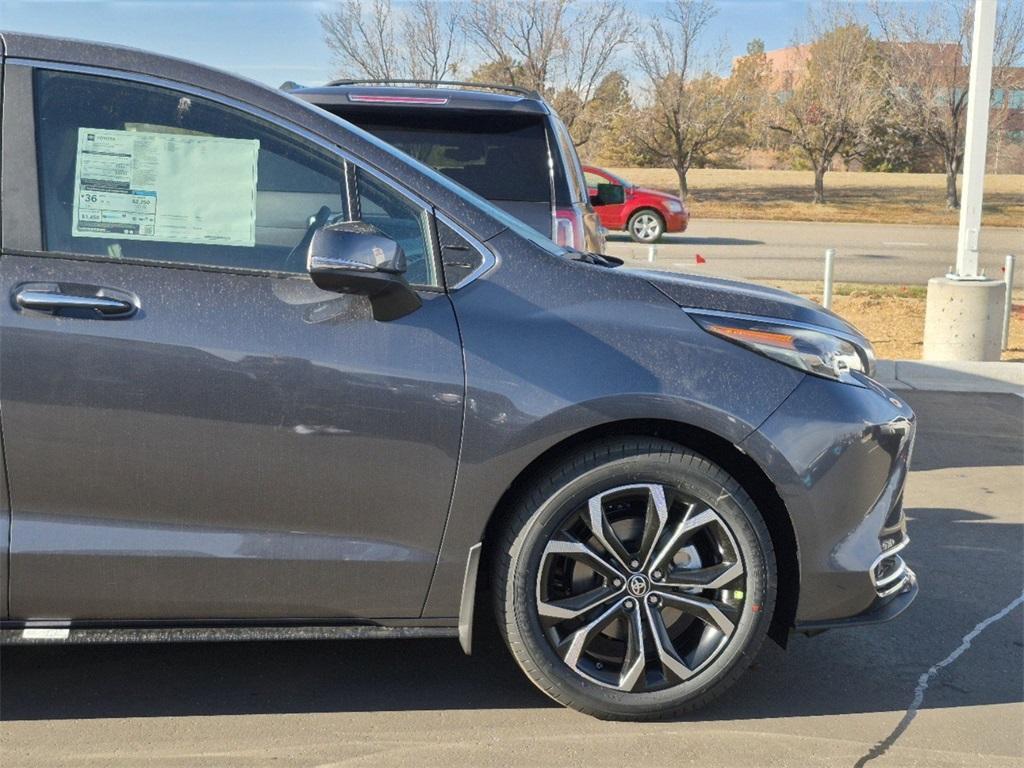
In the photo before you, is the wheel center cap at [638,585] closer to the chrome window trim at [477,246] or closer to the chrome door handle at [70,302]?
the chrome window trim at [477,246]

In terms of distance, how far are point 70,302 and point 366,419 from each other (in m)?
0.86

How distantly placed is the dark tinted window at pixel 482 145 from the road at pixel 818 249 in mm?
9179

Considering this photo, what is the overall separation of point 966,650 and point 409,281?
Answer: 97.4 inches

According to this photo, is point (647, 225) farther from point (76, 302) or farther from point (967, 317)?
point (76, 302)

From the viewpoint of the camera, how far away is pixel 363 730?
11.8 feet

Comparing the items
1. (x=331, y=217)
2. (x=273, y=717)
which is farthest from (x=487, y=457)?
(x=273, y=717)

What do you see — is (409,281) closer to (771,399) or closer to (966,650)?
(771,399)

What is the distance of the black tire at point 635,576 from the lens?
3.52 meters

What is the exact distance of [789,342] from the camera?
12.1 feet

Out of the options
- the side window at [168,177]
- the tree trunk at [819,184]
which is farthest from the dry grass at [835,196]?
the side window at [168,177]

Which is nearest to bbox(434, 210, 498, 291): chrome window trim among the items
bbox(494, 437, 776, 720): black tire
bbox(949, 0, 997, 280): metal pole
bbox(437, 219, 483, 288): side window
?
bbox(437, 219, 483, 288): side window

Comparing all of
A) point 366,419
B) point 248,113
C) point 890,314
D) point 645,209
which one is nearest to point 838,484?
point 366,419

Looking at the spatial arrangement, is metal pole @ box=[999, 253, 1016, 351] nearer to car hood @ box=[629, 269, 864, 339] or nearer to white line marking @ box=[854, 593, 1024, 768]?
white line marking @ box=[854, 593, 1024, 768]

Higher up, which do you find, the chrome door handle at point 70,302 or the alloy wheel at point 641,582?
the chrome door handle at point 70,302
